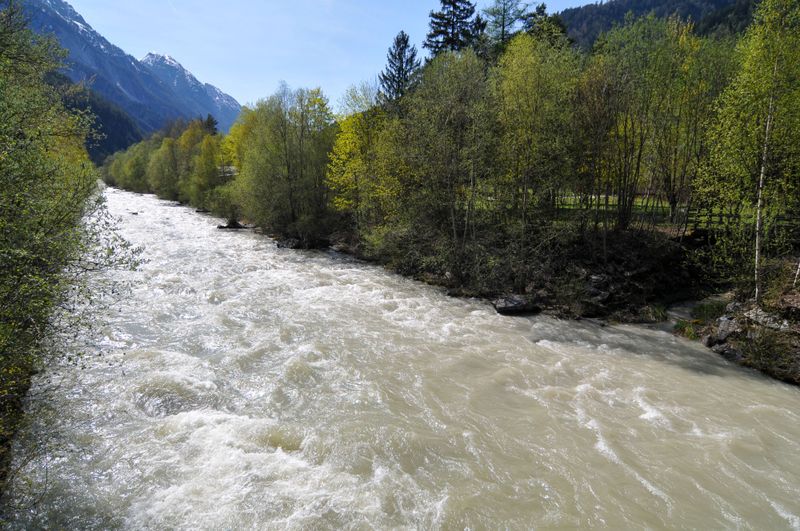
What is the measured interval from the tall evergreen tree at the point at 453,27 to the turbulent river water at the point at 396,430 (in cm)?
3652

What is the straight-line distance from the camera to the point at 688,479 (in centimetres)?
712

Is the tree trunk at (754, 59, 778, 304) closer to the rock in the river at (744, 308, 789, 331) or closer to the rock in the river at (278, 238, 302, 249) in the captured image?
the rock in the river at (744, 308, 789, 331)

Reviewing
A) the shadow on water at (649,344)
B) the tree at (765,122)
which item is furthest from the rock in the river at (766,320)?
the shadow on water at (649,344)

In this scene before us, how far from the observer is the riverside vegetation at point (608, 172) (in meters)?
13.0

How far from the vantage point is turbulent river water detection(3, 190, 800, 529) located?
245 inches

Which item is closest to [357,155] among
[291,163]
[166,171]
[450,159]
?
[291,163]

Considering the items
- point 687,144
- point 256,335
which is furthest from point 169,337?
point 687,144

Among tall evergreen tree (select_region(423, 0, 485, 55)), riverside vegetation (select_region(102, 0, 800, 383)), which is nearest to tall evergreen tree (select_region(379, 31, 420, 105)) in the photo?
tall evergreen tree (select_region(423, 0, 485, 55))

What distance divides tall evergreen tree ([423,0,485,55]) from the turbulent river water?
120 ft

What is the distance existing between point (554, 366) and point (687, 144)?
15813 millimetres

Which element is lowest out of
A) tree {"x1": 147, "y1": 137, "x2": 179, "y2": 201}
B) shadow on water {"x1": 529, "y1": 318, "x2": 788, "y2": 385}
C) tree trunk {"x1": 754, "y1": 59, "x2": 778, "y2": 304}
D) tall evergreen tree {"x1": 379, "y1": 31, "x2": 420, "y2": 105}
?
shadow on water {"x1": 529, "y1": 318, "x2": 788, "y2": 385}

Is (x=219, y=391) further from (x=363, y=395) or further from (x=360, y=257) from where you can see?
(x=360, y=257)

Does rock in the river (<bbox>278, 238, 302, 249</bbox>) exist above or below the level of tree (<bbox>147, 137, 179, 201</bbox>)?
below

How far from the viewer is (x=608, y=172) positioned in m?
19.7
